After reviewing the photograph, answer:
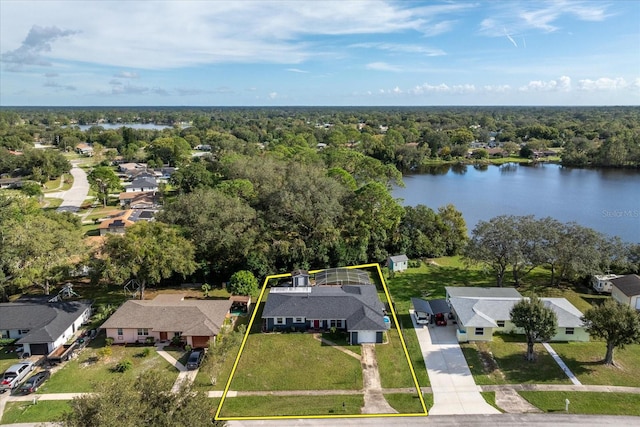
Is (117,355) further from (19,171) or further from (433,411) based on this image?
(19,171)

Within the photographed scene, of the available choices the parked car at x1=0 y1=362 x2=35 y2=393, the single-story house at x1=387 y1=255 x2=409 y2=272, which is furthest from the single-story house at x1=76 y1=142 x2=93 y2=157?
the parked car at x1=0 y1=362 x2=35 y2=393

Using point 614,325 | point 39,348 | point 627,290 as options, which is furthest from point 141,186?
point 614,325

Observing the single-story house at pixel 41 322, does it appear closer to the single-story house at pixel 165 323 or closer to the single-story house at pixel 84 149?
the single-story house at pixel 165 323

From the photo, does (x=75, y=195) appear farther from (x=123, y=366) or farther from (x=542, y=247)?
(x=542, y=247)

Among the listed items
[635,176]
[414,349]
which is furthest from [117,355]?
[635,176]

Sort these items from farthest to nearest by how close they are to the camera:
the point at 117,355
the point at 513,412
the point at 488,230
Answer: the point at 488,230, the point at 117,355, the point at 513,412

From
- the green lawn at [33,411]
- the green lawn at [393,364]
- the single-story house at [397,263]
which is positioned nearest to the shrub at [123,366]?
the green lawn at [33,411]
